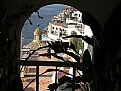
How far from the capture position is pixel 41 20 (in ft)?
12.0

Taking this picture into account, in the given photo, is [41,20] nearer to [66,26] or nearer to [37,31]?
[37,31]

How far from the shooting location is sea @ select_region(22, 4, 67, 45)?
364 cm

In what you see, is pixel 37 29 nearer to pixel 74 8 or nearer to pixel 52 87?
pixel 74 8

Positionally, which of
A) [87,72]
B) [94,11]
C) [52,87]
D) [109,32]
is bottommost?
[52,87]

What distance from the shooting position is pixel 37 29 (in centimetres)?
367

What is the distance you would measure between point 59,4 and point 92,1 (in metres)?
0.49

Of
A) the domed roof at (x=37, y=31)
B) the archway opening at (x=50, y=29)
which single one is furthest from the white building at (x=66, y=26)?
the domed roof at (x=37, y=31)

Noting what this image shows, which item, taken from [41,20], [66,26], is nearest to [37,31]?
[41,20]

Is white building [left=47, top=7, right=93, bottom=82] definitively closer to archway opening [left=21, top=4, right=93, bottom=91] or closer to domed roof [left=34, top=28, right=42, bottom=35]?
archway opening [left=21, top=4, right=93, bottom=91]

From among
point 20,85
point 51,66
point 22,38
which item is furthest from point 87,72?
point 22,38

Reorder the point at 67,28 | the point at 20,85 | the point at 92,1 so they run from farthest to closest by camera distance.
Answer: the point at 67,28 < the point at 92,1 < the point at 20,85

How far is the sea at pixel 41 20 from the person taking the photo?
11.9 feet

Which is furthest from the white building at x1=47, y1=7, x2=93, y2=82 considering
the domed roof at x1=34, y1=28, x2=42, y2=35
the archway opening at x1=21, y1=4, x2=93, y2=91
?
the domed roof at x1=34, y1=28, x2=42, y2=35

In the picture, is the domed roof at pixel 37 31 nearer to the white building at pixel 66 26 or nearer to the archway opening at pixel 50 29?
the archway opening at pixel 50 29
